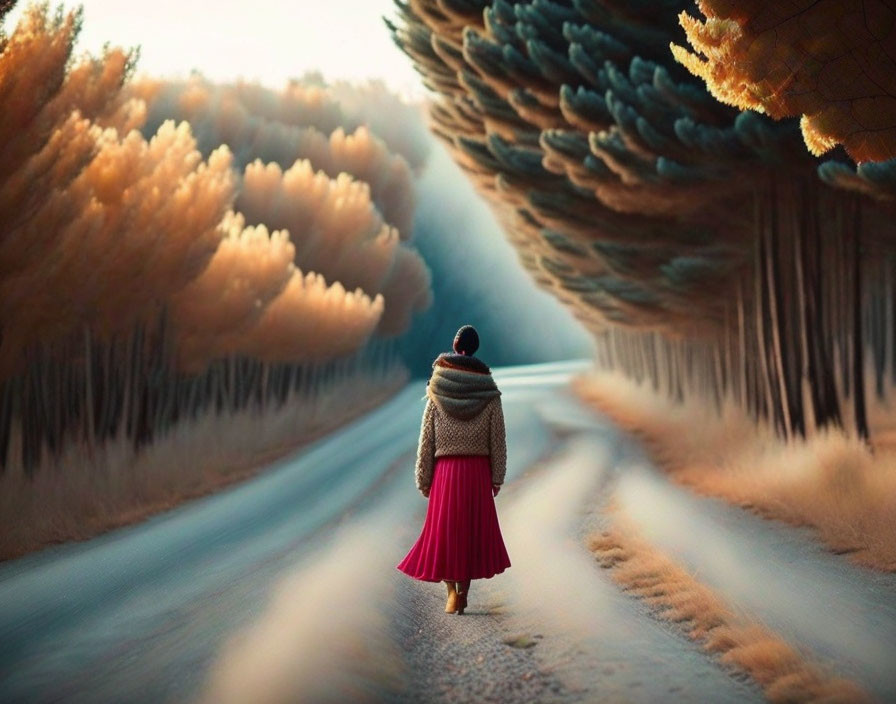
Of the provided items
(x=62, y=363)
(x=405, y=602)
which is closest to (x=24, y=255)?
(x=62, y=363)

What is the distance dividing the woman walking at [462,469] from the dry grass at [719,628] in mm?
1200

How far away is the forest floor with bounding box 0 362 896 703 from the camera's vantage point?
Answer: 4.96 m

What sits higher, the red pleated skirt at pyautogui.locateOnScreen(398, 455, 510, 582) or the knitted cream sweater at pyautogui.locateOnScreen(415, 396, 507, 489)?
the knitted cream sweater at pyautogui.locateOnScreen(415, 396, 507, 489)

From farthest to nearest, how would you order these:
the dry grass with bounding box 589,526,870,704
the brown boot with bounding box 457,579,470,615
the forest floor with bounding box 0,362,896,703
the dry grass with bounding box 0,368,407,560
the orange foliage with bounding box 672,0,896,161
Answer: the dry grass with bounding box 0,368,407,560 < the brown boot with bounding box 457,579,470,615 < the orange foliage with bounding box 672,0,896,161 < the forest floor with bounding box 0,362,896,703 < the dry grass with bounding box 589,526,870,704

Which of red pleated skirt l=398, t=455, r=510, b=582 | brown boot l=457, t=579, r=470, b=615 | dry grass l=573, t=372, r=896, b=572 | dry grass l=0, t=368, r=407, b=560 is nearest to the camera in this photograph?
red pleated skirt l=398, t=455, r=510, b=582

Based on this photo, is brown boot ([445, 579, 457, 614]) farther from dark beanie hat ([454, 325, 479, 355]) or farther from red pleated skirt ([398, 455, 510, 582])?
dark beanie hat ([454, 325, 479, 355])

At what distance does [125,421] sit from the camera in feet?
47.8

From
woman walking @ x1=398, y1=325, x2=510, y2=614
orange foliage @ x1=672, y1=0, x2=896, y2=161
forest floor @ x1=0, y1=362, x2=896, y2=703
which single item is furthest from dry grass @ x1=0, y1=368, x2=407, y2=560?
orange foliage @ x1=672, y1=0, x2=896, y2=161

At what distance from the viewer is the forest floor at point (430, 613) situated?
4957mm

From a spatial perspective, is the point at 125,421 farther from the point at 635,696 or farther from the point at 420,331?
the point at 420,331

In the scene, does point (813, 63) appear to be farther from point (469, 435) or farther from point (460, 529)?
point (460, 529)

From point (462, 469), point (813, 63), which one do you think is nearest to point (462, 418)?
point (462, 469)

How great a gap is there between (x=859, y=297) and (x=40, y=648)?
9.33 metres

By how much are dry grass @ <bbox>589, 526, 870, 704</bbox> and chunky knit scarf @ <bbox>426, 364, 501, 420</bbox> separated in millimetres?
1758
